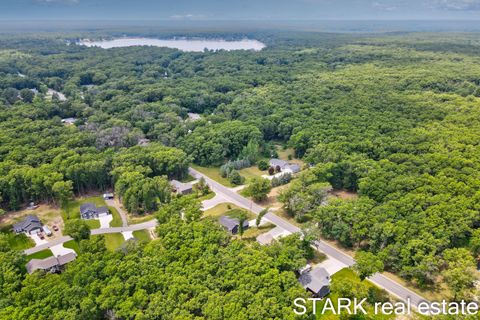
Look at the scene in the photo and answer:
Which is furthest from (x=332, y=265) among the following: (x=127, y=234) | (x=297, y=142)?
(x=297, y=142)

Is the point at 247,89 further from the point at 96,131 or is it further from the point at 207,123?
the point at 96,131

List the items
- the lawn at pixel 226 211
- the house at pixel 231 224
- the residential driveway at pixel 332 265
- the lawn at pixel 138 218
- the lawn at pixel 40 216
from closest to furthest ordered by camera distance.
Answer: the residential driveway at pixel 332 265 → the house at pixel 231 224 → the lawn at pixel 40 216 → the lawn at pixel 138 218 → the lawn at pixel 226 211

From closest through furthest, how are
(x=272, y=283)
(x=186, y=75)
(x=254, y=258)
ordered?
1. (x=272, y=283)
2. (x=254, y=258)
3. (x=186, y=75)

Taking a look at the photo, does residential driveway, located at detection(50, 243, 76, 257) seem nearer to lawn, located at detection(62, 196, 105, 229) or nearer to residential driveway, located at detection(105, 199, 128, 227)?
lawn, located at detection(62, 196, 105, 229)

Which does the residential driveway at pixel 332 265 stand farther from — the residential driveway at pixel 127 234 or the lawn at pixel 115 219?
the lawn at pixel 115 219

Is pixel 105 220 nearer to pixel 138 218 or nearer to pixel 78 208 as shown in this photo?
pixel 138 218

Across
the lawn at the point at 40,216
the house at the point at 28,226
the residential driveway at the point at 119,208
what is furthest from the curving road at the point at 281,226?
the lawn at the point at 40,216

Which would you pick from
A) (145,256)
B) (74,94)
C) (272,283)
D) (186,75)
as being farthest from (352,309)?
(186,75)

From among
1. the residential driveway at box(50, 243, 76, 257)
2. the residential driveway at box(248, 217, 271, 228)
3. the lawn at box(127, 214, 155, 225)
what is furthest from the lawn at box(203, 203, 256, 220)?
the residential driveway at box(50, 243, 76, 257)
